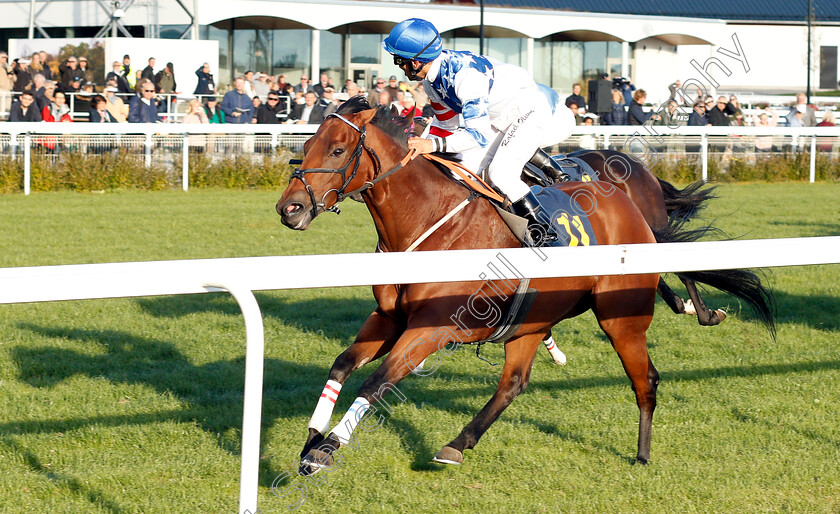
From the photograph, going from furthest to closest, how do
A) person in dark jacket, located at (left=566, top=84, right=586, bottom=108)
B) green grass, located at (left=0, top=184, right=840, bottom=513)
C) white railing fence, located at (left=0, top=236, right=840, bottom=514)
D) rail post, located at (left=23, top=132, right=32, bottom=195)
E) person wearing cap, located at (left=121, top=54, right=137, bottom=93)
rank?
person wearing cap, located at (left=121, top=54, right=137, bottom=93), person in dark jacket, located at (left=566, top=84, right=586, bottom=108), rail post, located at (left=23, top=132, right=32, bottom=195), green grass, located at (left=0, top=184, right=840, bottom=513), white railing fence, located at (left=0, top=236, right=840, bottom=514)

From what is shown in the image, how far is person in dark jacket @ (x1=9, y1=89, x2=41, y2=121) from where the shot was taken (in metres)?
11.9

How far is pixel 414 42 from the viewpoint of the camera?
3580mm

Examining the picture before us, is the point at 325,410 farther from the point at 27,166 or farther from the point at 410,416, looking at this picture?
the point at 27,166

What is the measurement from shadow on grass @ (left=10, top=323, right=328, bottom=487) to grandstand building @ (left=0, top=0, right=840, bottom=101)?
1483 cm

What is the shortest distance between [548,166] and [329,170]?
1.65 meters

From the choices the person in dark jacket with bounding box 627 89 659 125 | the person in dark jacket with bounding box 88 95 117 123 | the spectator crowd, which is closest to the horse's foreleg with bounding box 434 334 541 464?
the spectator crowd

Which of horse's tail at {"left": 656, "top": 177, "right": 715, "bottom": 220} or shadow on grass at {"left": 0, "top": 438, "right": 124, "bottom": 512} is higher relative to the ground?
horse's tail at {"left": 656, "top": 177, "right": 715, "bottom": 220}

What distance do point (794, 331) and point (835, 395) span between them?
4.11 feet

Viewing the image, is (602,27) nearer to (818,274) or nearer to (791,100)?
(791,100)

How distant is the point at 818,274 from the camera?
7289 mm

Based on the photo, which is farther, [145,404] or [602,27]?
[602,27]

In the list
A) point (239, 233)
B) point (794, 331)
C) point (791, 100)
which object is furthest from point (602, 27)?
point (794, 331)

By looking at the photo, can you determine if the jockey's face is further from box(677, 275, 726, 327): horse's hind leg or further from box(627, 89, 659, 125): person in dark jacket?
box(627, 89, 659, 125): person in dark jacket

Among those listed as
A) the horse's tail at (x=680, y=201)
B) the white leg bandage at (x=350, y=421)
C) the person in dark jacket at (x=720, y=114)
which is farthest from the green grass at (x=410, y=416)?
the person in dark jacket at (x=720, y=114)
